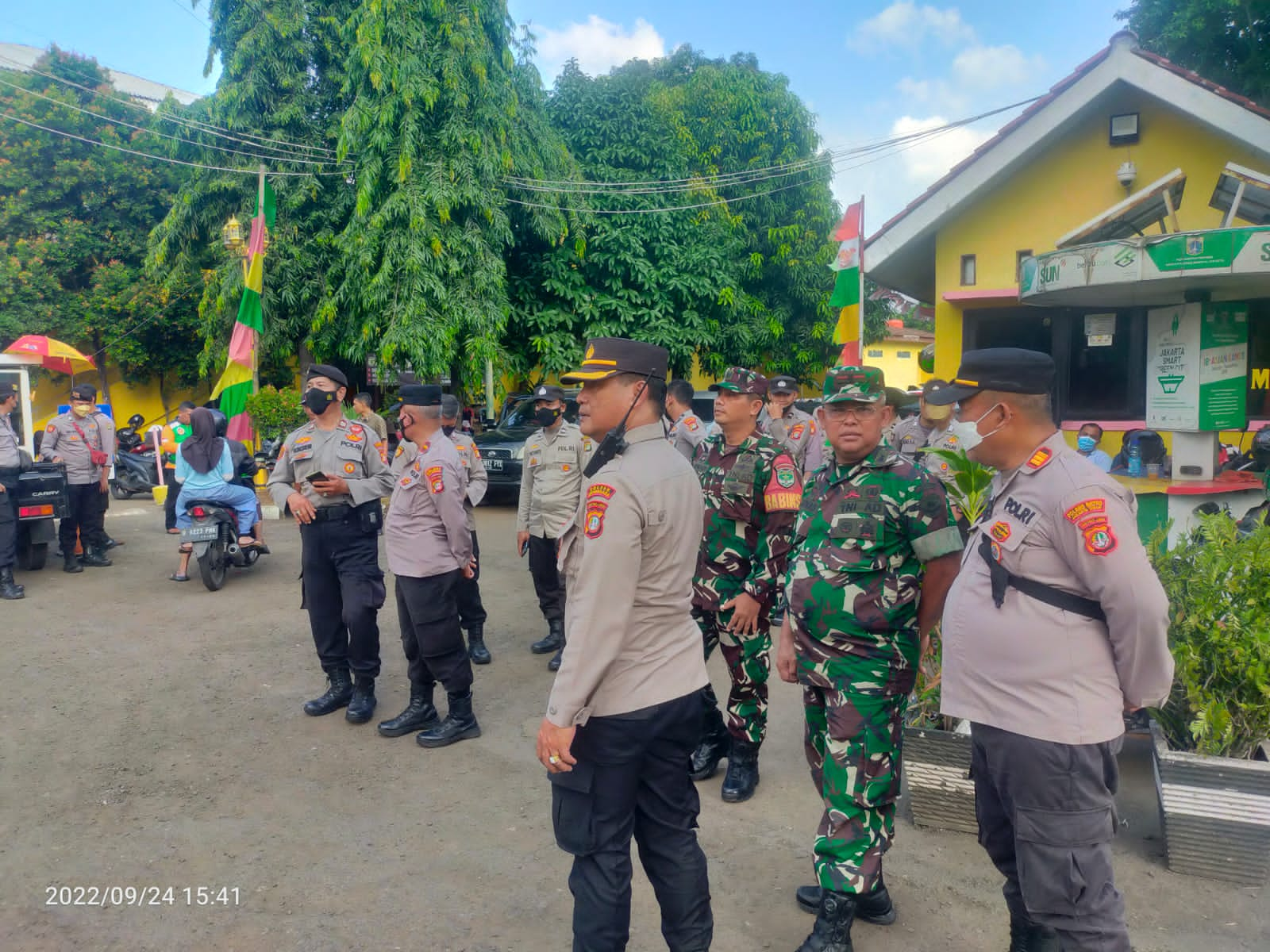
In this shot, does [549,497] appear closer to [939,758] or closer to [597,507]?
[939,758]

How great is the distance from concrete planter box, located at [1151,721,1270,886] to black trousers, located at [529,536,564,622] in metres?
4.09

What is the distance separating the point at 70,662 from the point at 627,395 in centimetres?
562

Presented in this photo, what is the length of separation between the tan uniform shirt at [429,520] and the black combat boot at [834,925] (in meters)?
2.54

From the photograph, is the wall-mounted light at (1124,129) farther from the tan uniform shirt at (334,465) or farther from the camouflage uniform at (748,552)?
the tan uniform shirt at (334,465)

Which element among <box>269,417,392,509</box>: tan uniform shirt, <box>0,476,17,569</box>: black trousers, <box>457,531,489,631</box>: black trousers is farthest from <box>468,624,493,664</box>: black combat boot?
<box>0,476,17,569</box>: black trousers

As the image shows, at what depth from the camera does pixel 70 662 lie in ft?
21.1

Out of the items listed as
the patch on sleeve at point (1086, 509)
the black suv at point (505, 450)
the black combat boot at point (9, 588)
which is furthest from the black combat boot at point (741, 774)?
the black suv at point (505, 450)

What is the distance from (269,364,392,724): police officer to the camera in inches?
200

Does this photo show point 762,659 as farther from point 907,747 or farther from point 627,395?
point 627,395

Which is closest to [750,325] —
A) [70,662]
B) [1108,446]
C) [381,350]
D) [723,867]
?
[381,350]

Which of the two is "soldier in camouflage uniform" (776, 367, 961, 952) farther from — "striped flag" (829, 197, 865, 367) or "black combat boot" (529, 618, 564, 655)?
"striped flag" (829, 197, 865, 367)

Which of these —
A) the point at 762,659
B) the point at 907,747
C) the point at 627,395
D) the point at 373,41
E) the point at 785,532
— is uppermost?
the point at 373,41

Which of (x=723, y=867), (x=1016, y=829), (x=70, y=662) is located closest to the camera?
(x=1016, y=829)

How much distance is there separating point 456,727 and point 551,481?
6.85ft
